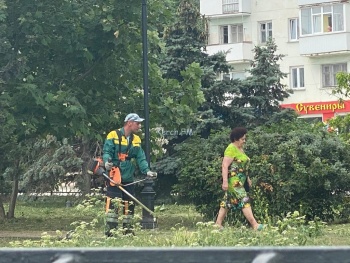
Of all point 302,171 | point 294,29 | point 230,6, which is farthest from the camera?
point 230,6

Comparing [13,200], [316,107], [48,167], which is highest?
[316,107]

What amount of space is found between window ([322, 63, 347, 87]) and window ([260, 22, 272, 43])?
11.7 feet

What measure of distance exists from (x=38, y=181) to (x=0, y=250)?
1171 inches

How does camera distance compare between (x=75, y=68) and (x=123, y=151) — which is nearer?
(x=123, y=151)

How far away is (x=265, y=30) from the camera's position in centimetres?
5331

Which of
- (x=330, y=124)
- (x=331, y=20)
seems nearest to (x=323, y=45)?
(x=331, y=20)

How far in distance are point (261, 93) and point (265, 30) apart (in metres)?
21.9

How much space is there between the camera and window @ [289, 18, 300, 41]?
2057 inches

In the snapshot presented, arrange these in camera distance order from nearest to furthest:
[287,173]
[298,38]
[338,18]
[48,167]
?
[287,173], [48,167], [338,18], [298,38]

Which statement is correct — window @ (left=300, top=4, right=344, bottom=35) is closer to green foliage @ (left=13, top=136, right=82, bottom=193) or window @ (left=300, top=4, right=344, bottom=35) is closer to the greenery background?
green foliage @ (left=13, top=136, right=82, bottom=193)

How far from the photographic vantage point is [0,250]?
179 inches

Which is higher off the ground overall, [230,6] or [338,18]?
[230,6]

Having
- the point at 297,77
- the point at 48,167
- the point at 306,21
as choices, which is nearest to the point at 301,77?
the point at 297,77

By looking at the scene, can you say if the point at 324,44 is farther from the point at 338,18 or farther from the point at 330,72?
the point at 330,72
